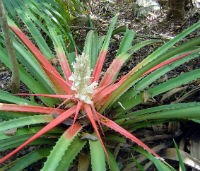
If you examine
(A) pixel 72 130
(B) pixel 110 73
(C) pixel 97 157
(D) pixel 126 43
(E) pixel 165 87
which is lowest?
(C) pixel 97 157

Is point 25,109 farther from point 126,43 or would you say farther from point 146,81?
point 126,43

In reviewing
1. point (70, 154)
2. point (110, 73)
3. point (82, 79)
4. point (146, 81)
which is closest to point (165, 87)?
point (146, 81)

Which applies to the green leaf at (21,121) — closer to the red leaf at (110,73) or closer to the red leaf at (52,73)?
the red leaf at (52,73)

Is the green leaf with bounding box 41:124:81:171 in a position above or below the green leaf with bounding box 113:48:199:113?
below

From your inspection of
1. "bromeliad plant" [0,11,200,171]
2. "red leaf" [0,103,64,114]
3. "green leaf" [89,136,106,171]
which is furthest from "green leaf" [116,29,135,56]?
"green leaf" [89,136,106,171]

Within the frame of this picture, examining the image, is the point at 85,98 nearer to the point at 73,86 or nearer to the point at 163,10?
the point at 73,86

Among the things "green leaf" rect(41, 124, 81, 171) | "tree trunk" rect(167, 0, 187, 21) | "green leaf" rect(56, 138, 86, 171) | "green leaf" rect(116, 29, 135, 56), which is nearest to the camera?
"green leaf" rect(41, 124, 81, 171)

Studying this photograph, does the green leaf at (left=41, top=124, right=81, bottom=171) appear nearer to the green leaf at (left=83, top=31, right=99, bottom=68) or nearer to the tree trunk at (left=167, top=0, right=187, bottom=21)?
the green leaf at (left=83, top=31, right=99, bottom=68)

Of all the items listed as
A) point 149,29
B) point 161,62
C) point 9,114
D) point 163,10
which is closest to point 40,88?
point 9,114

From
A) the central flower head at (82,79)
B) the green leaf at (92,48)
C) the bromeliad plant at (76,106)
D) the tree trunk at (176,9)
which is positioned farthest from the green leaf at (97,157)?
the tree trunk at (176,9)
